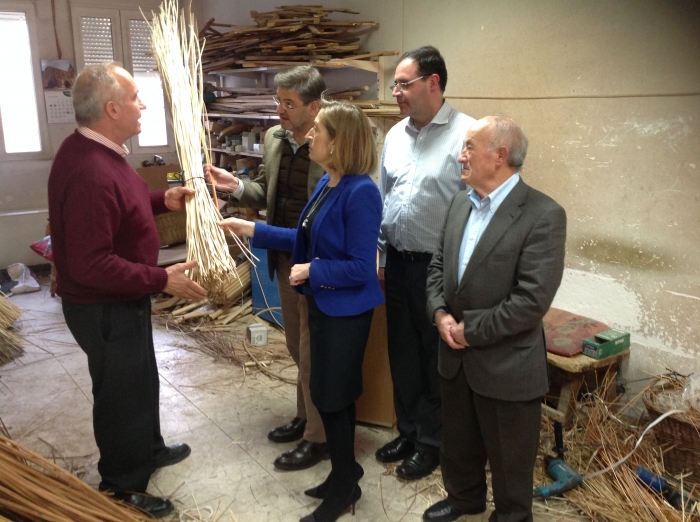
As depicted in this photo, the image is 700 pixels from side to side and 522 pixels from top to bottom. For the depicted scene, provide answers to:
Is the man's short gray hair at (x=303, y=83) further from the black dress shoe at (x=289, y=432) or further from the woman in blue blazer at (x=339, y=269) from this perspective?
the black dress shoe at (x=289, y=432)

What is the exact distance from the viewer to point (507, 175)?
6.56 ft

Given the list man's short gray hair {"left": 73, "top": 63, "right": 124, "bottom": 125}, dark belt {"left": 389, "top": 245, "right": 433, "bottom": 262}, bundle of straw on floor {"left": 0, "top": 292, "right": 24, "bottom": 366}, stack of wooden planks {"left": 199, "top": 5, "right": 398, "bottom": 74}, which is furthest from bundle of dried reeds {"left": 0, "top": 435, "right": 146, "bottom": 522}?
stack of wooden planks {"left": 199, "top": 5, "right": 398, "bottom": 74}

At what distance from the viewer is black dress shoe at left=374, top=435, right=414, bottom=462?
2818 millimetres

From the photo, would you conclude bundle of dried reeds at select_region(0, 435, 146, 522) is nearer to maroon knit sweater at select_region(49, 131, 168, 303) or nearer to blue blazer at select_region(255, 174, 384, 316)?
maroon knit sweater at select_region(49, 131, 168, 303)

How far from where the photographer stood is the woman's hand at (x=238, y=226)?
7.90ft

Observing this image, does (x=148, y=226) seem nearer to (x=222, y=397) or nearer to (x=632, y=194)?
(x=222, y=397)

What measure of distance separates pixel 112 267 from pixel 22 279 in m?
A: 4.27

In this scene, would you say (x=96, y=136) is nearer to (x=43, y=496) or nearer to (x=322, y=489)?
(x=43, y=496)

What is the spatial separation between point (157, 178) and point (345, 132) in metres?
4.62

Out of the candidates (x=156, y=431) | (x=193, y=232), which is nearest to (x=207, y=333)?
(x=156, y=431)

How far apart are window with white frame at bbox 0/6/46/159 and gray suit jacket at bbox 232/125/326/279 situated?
4.39m

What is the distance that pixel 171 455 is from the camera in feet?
9.39

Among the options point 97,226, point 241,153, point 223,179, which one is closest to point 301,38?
point 241,153

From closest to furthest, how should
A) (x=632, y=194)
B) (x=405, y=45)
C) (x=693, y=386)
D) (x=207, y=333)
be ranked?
(x=693, y=386) < (x=632, y=194) < (x=405, y=45) < (x=207, y=333)
